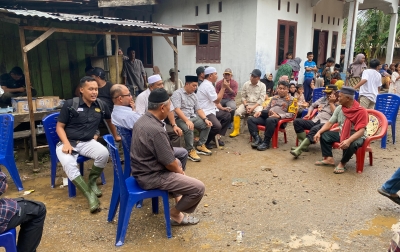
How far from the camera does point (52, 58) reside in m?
7.36

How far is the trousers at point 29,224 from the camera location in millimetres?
2332

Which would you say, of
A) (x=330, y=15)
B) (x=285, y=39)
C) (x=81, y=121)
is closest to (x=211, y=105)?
(x=81, y=121)

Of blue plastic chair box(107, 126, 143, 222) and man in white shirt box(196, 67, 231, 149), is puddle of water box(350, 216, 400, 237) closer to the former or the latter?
blue plastic chair box(107, 126, 143, 222)

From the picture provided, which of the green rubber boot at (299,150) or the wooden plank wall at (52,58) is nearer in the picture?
the green rubber boot at (299,150)

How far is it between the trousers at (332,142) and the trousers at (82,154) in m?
3.30

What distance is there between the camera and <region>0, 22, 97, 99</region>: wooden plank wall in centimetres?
691

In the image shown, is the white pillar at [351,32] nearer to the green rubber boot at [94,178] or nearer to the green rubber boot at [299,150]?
the green rubber boot at [299,150]

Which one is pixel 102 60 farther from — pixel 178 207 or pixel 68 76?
pixel 178 207

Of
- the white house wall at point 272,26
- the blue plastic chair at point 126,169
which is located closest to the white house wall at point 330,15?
the white house wall at point 272,26

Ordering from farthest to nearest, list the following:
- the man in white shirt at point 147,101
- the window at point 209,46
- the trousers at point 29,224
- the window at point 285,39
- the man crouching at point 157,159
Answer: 1. the window at point 209,46
2. the window at point 285,39
3. the man in white shirt at point 147,101
4. the man crouching at point 157,159
5. the trousers at point 29,224

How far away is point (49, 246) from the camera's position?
2963 mm

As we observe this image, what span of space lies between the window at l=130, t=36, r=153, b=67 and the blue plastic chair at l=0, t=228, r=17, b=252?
1045 cm

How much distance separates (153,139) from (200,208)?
128 centimetres

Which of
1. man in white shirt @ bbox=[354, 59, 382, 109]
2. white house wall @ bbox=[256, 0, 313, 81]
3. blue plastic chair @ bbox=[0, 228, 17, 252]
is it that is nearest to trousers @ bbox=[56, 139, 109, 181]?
blue plastic chair @ bbox=[0, 228, 17, 252]
